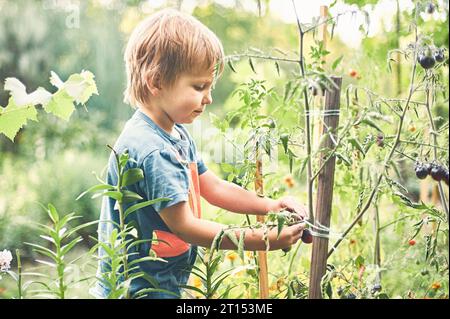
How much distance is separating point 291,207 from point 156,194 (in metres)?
0.29

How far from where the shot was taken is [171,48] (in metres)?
1.39

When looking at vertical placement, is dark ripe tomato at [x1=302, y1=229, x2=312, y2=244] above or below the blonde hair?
below

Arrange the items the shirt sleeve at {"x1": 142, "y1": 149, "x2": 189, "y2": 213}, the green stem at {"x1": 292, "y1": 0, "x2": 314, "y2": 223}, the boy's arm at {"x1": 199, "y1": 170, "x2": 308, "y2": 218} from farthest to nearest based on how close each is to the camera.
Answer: the boy's arm at {"x1": 199, "y1": 170, "x2": 308, "y2": 218}, the shirt sleeve at {"x1": 142, "y1": 149, "x2": 189, "y2": 213}, the green stem at {"x1": 292, "y1": 0, "x2": 314, "y2": 223}

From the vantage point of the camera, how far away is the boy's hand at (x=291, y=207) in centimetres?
141

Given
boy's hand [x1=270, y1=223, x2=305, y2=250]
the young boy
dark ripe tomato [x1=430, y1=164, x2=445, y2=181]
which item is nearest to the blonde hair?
the young boy

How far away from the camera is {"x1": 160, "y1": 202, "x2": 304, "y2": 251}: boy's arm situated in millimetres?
1344

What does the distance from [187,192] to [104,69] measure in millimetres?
1110

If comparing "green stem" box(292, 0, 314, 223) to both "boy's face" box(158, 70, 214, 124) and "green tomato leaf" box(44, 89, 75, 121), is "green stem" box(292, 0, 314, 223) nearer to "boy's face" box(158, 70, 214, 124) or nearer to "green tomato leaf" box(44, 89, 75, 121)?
"boy's face" box(158, 70, 214, 124)

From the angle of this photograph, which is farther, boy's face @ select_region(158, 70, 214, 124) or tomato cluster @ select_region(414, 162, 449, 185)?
boy's face @ select_region(158, 70, 214, 124)

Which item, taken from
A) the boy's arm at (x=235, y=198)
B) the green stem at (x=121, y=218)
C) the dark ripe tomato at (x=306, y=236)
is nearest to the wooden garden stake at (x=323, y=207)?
the dark ripe tomato at (x=306, y=236)

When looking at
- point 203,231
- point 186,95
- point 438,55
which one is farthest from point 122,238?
point 438,55

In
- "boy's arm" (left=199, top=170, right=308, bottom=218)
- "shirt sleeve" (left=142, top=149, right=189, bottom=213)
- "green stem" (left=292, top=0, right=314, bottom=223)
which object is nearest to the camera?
"green stem" (left=292, top=0, right=314, bottom=223)

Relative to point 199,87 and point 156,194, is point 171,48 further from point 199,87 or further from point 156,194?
point 156,194
